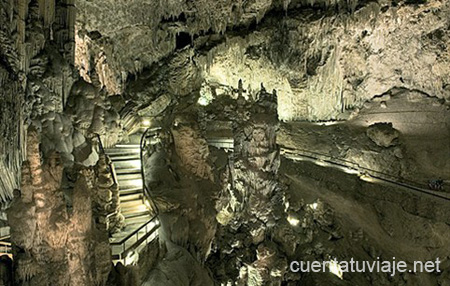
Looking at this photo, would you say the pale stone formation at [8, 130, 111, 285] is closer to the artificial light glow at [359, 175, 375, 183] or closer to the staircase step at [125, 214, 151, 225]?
the staircase step at [125, 214, 151, 225]

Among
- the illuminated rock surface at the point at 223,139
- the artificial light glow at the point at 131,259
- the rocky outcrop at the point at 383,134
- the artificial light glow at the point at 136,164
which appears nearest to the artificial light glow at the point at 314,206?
the illuminated rock surface at the point at 223,139

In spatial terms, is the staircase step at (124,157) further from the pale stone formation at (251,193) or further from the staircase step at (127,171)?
the pale stone formation at (251,193)

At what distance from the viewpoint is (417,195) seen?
1289 centimetres

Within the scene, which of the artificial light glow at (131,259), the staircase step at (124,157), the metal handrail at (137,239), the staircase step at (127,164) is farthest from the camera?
the staircase step at (124,157)

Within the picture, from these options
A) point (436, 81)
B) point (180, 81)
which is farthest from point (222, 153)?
point (436, 81)

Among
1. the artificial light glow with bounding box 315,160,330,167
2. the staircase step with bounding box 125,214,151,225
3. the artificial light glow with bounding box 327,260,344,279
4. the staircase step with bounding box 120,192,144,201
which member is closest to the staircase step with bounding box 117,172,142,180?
the staircase step with bounding box 120,192,144,201

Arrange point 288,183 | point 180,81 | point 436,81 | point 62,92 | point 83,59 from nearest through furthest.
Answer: point 62,92 → point 288,183 → point 83,59 → point 436,81 → point 180,81

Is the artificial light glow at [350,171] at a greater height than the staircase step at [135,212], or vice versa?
the artificial light glow at [350,171]

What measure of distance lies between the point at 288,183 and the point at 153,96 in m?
9.52

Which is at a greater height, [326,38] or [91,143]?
[326,38]

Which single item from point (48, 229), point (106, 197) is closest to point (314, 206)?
point (106, 197)

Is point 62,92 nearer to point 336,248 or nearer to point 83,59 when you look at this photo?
point 83,59

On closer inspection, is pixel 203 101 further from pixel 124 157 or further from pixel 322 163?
pixel 124 157

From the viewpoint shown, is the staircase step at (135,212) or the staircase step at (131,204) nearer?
the staircase step at (135,212)
